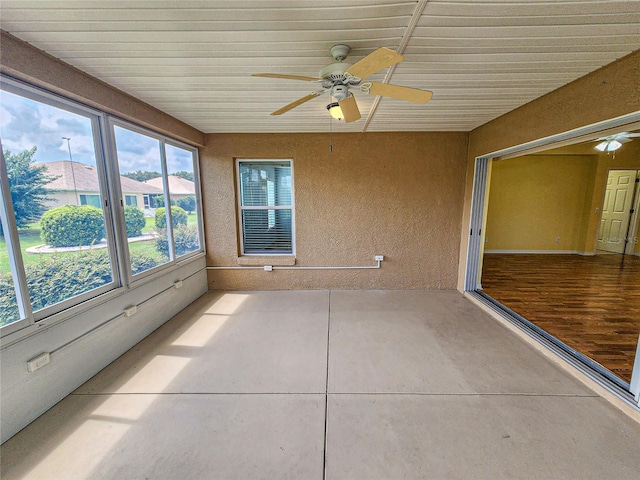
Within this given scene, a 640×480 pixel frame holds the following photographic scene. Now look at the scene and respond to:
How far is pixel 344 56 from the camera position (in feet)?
5.80

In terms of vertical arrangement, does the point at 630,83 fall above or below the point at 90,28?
below

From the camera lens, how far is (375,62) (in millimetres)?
1396

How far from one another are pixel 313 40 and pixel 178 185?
2646mm

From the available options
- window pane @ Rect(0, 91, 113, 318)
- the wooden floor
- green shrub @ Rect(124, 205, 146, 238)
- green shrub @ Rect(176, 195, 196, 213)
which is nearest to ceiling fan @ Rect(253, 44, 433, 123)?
window pane @ Rect(0, 91, 113, 318)

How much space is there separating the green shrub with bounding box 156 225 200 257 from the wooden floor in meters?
4.48

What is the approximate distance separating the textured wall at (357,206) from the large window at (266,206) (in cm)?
17

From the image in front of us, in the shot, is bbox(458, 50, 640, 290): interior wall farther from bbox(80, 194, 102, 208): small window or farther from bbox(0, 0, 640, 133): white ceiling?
bbox(80, 194, 102, 208): small window

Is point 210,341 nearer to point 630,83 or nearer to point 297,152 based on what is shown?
point 297,152

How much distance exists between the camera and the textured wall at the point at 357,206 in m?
3.86

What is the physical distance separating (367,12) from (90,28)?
5.50 feet

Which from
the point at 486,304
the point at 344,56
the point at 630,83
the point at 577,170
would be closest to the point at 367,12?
the point at 344,56

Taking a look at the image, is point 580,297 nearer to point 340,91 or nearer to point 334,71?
point 340,91

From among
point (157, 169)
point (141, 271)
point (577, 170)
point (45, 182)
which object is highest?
point (577, 170)

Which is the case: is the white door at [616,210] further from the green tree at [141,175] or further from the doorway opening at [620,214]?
the green tree at [141,175]
